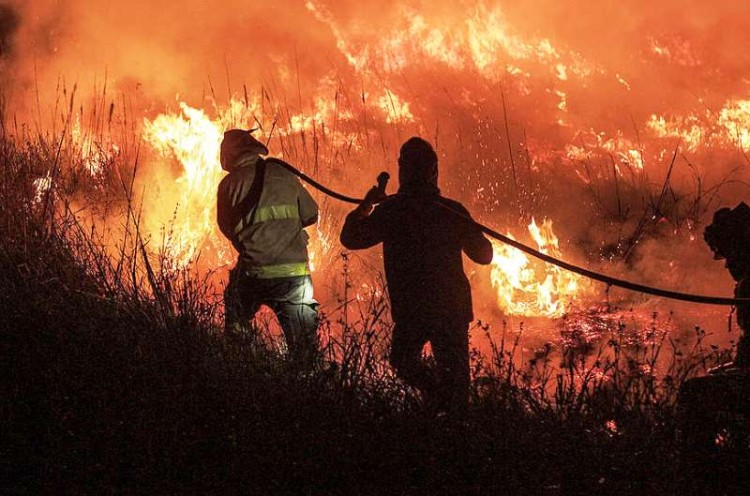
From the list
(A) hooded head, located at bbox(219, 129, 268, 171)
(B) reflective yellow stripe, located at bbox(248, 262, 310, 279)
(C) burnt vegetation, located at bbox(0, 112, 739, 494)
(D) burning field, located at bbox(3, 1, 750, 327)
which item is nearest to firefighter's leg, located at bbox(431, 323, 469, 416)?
(C) burnt vegetation, located at bbox(0, 112, 739, 494)

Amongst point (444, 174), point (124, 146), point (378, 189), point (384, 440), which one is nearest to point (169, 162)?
point (124, 146)

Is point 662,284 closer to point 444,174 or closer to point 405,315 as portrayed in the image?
point 444,174

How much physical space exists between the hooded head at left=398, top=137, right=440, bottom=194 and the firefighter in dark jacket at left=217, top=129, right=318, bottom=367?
43.6 inches

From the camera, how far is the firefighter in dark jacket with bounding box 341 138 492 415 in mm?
4715

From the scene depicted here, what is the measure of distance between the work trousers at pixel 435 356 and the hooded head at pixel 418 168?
2.41 ft

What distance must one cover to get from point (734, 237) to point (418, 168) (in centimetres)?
163

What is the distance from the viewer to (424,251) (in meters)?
4.77

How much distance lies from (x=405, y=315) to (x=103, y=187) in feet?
15.6

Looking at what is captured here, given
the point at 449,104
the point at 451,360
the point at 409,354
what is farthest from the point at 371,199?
the point at 449,104

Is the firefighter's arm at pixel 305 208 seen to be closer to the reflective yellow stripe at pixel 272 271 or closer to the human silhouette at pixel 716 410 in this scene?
the reflective yellow stripe at pixel 272 271

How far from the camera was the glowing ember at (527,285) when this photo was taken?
8070 mm

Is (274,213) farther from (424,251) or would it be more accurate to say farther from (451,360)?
(451,360)

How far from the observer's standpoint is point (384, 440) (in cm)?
403

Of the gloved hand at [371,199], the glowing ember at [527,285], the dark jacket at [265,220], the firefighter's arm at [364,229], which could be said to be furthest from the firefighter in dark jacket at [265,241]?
the glowing ember at [527,285]
